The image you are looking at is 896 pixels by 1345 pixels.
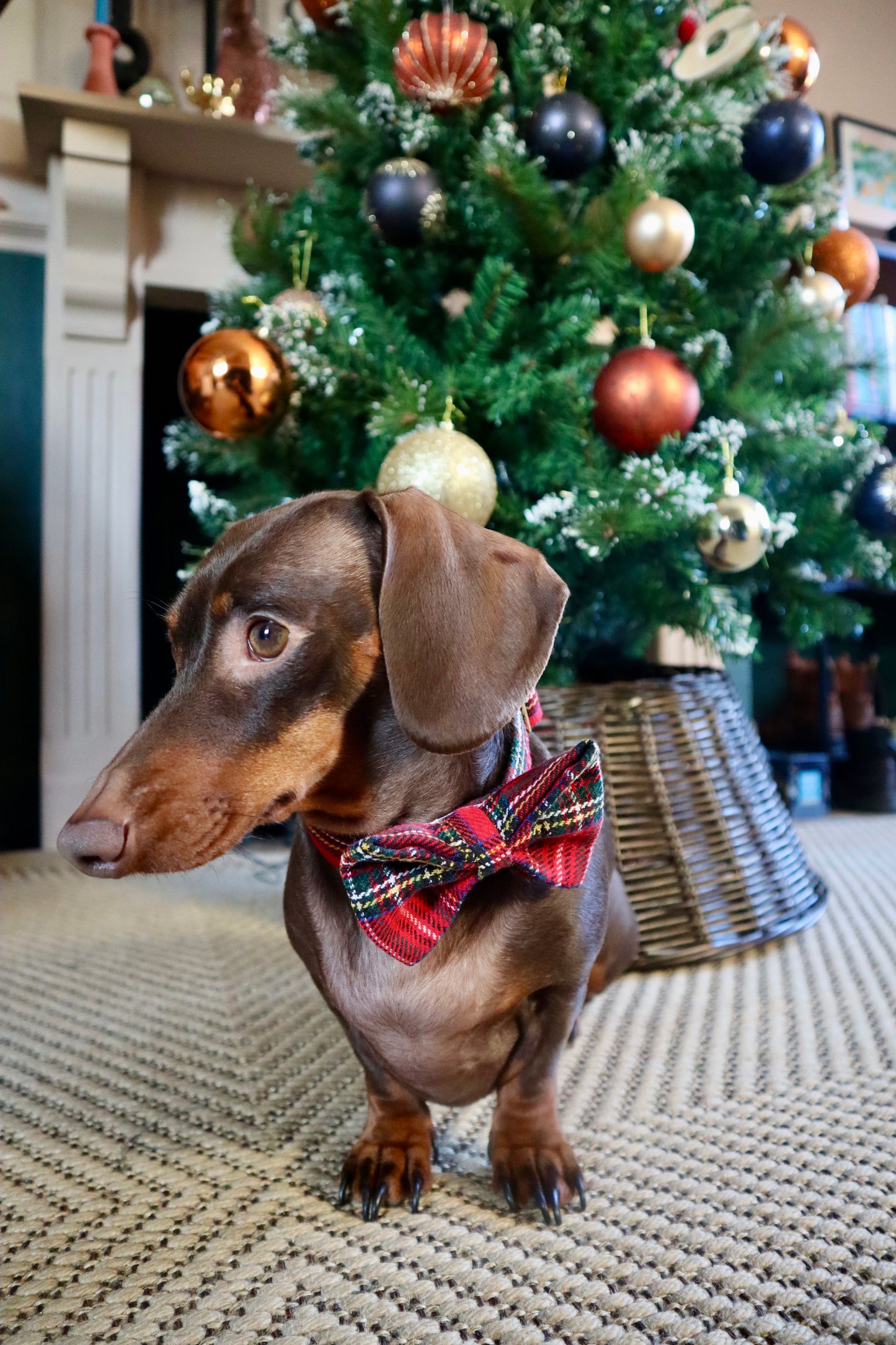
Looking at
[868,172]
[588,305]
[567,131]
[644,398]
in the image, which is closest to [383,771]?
[644,398]

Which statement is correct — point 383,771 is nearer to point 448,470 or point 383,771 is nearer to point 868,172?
point 448,470

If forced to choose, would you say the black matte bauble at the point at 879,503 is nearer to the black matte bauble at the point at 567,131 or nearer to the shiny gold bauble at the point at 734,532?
the shiny gold bauble at the point at 734,532

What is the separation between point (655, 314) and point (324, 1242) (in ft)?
3.61

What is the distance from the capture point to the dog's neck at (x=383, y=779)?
0.59 meters

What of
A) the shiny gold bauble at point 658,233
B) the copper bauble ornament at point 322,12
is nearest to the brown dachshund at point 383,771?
the shiny gold bauble at point 658,233

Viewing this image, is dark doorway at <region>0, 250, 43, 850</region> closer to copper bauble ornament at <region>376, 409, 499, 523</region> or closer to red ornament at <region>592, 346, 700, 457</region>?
copper bauble ornament at <region>376, 409, 499, 523</region>

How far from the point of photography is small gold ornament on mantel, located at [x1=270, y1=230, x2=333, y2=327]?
4.00ft

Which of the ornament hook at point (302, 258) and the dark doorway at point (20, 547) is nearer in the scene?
the ornament hook at point (302, 258)

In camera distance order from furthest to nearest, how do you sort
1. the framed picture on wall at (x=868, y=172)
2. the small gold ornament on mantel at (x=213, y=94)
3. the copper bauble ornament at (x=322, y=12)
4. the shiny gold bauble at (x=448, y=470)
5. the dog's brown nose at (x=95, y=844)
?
the framed picture on wall at (x=868, y=172)
the small gold ornament on mantel at (x=213, y=94)
the copper bauble ornament at (x=322, y=12)
the shiny gold bauble at (x=448, y=470)
the dog's brown nose at (x=95, y=844)

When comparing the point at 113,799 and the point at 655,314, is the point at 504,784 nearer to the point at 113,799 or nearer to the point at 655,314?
the point at 113,799

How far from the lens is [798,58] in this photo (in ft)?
4.56

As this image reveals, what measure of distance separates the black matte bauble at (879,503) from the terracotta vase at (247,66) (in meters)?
1.66

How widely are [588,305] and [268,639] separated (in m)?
0.75

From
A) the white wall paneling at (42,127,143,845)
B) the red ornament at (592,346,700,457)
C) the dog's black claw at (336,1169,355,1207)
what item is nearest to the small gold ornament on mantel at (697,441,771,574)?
the red ornament at (592,346,700,457)
